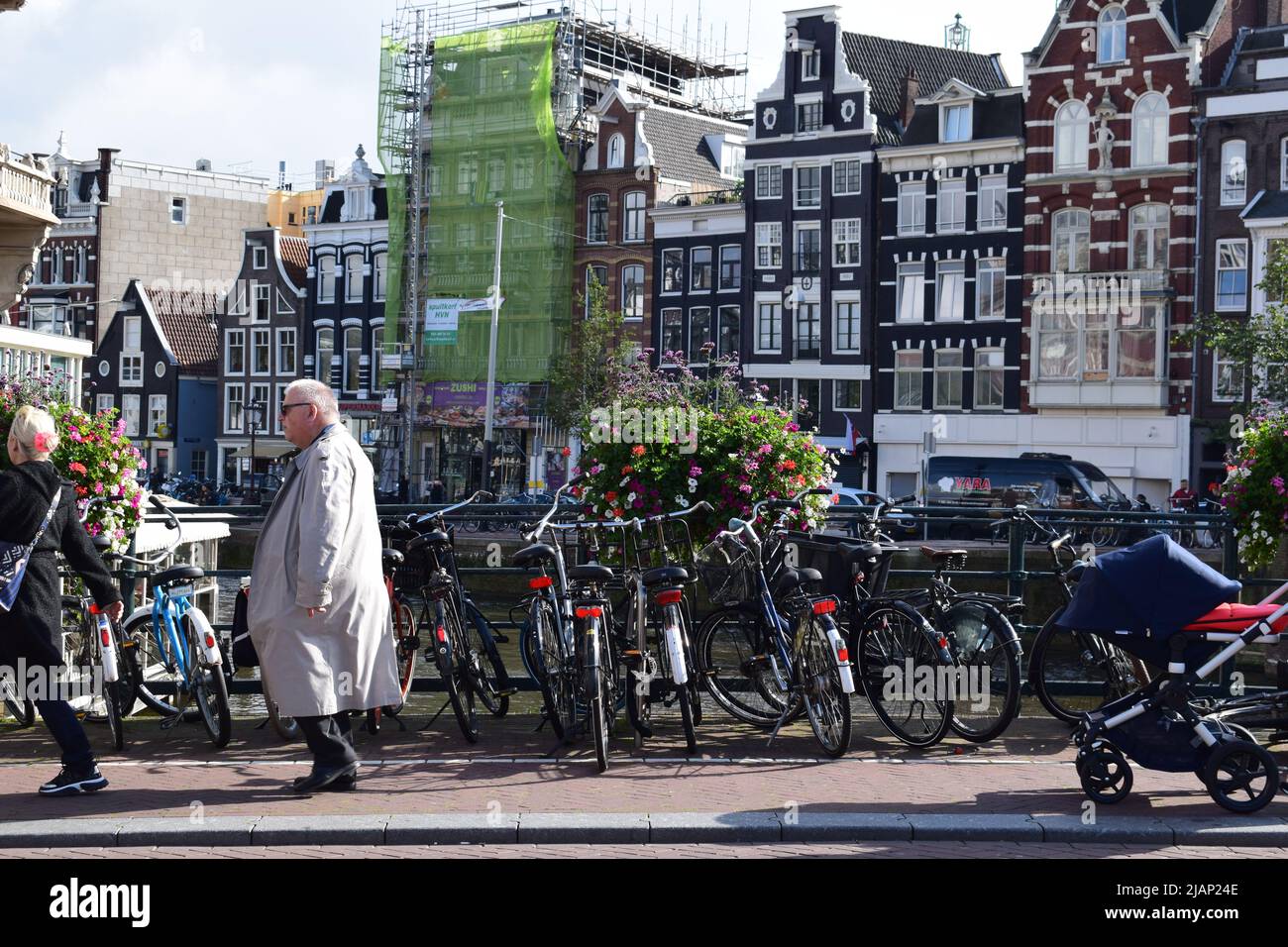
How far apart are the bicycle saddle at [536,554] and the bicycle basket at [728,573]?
818mm

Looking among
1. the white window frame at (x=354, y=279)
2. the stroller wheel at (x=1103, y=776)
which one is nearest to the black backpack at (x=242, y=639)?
the stroller wheel at (x=1103, y=776)

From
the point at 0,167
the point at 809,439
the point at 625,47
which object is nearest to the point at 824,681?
the point at 809,439

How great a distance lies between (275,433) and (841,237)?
83.6ft

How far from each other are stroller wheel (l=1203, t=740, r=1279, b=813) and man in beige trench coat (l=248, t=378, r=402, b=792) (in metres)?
3.50

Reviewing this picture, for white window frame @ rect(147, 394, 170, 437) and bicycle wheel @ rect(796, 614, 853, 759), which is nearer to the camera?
bicycle wheel @ rect(796, 614, 853, 759)

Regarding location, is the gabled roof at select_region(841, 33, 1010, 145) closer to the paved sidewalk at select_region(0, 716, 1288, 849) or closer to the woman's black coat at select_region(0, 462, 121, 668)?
the paved sidewalk at select_region(0, 716, 1288, 849)

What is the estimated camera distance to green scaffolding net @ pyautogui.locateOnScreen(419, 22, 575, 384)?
53531 mm

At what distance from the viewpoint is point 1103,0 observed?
4188 cm

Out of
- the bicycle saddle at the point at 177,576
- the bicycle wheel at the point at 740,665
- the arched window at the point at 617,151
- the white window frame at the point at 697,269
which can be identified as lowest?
the bicycle wheel at the point at 740,665

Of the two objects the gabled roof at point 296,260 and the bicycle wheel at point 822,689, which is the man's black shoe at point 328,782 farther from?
the gabled roof at point 296,260

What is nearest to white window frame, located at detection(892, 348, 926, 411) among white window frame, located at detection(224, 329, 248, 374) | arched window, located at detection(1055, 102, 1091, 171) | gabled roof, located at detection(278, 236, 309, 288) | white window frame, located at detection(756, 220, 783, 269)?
white window frame, located at detection(756, 220, 783, 269)

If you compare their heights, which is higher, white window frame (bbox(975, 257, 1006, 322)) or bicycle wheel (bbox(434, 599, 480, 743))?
white window frame (bbox(975, 257, 1006, 322))

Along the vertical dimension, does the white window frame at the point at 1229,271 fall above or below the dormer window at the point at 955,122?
below

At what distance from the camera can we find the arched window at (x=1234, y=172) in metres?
39.8
